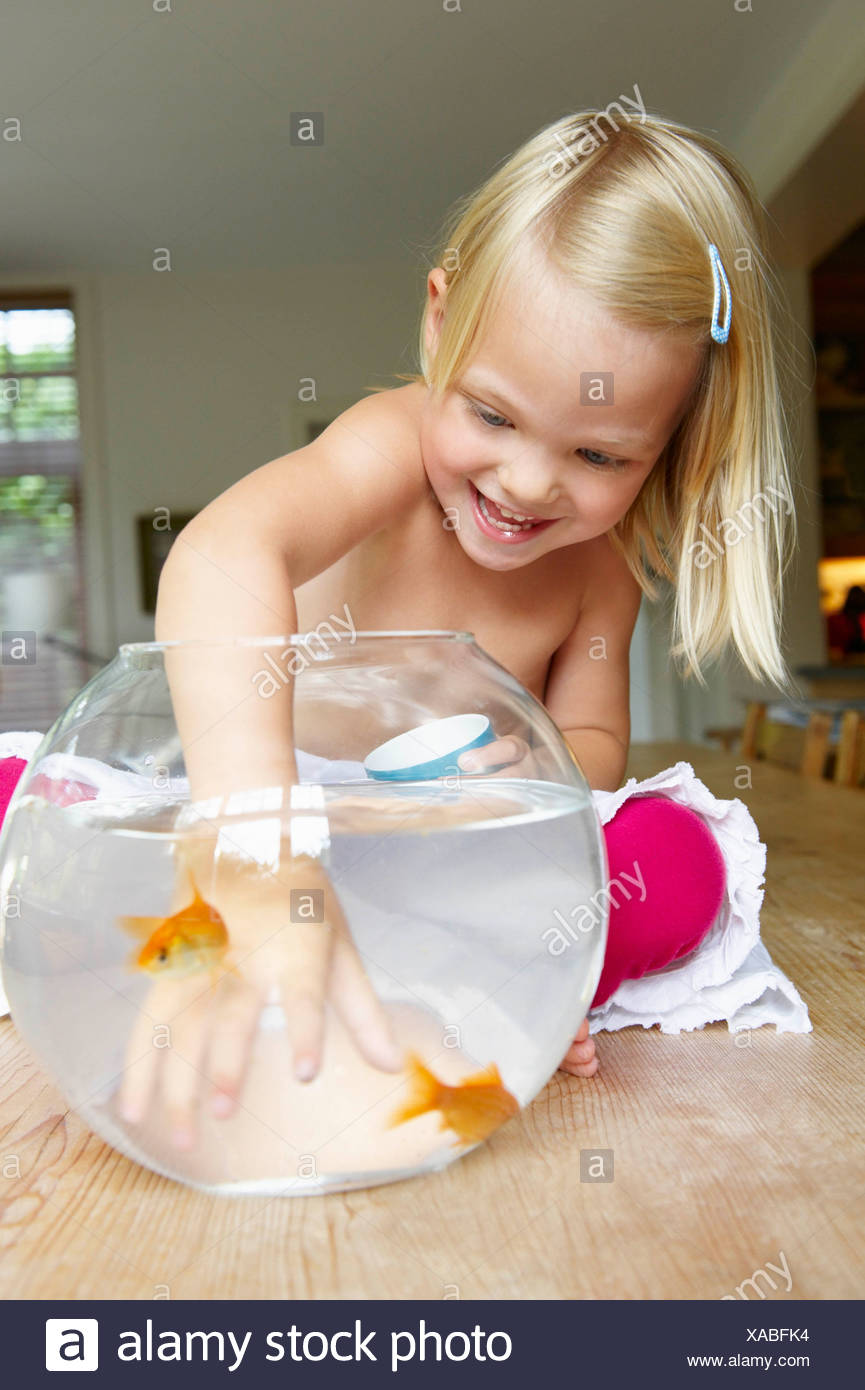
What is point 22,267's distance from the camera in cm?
585

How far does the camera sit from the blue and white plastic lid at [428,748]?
1.71 ft

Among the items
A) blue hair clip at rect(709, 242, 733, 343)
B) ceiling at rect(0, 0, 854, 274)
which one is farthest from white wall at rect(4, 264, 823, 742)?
blue hair clip at rect(709, 242, 733, 343)

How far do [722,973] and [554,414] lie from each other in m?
0.37

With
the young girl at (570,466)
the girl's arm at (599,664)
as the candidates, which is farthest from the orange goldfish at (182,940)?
the girl's arm at (599,664)

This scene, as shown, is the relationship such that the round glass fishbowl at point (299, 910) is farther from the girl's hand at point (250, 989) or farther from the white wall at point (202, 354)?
the white wall at point (202, 354)

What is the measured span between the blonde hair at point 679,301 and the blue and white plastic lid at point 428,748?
1.30ft

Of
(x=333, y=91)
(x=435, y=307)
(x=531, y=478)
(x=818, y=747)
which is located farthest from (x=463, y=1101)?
(x=333, y=91)

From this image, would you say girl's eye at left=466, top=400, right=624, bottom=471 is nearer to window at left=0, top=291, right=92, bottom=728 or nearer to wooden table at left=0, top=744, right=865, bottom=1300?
wooden table at left=0, top=744, right=865, bottom=1300

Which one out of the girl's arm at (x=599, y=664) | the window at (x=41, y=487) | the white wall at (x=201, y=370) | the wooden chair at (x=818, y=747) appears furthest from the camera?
the window at (x=41, y=487)

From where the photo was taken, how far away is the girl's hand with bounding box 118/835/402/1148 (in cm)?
47

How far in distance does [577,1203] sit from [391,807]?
173 mm

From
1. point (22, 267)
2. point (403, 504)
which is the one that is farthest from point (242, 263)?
point (403, 504)

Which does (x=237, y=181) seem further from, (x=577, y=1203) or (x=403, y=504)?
(x=577, y=1203)

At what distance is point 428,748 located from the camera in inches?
20.6
